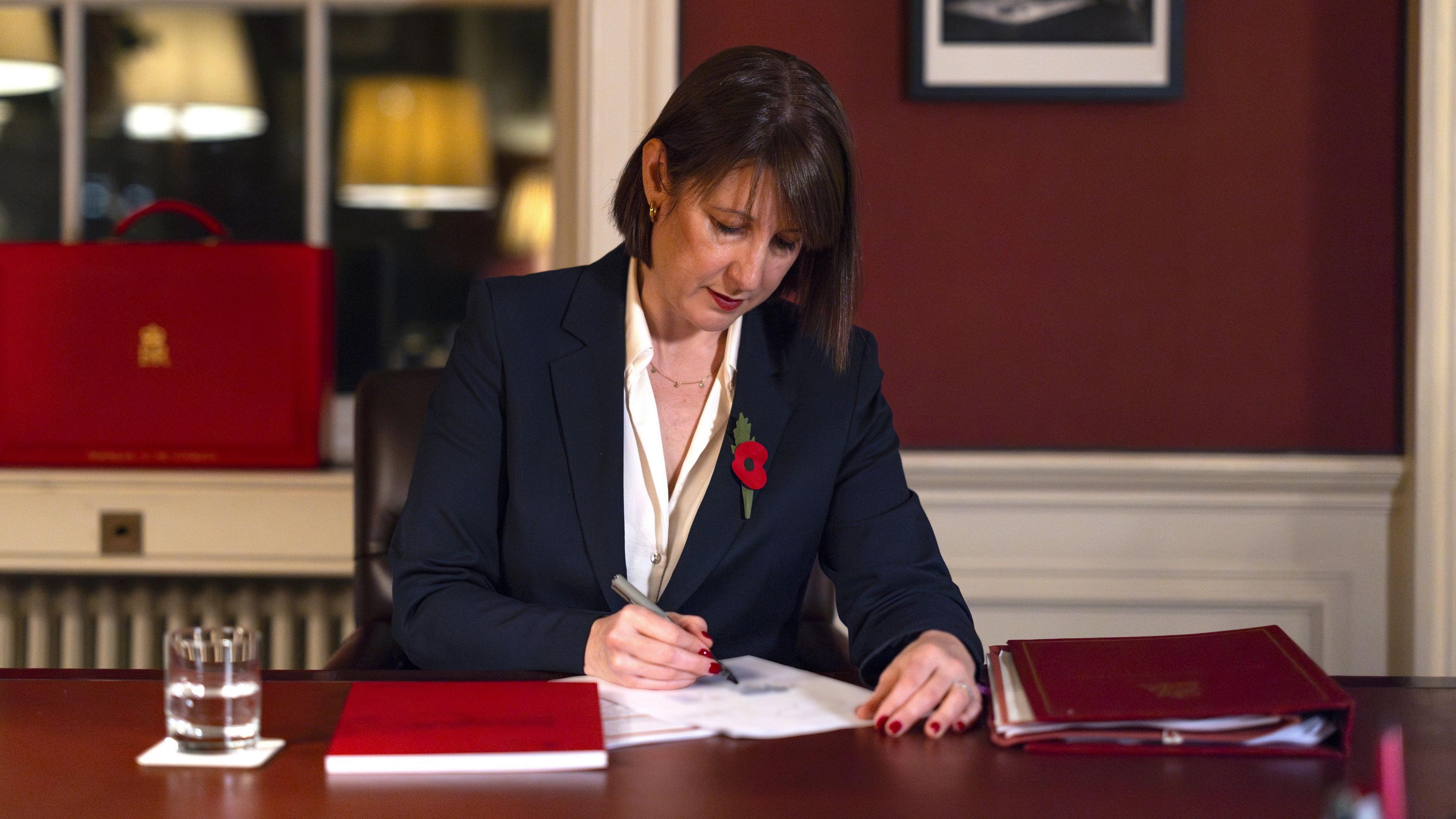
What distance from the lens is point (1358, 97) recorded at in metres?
2.33

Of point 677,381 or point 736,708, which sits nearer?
point 736,708

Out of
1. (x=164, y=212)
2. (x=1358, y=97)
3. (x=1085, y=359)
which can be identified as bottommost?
(x=1085, y=359)

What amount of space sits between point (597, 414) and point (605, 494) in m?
0.10

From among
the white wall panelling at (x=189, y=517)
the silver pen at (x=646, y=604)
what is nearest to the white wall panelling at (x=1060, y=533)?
the white wall panelling at (x=189, y=517)

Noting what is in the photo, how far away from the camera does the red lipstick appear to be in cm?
146

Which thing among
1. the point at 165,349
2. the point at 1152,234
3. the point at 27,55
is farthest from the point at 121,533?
the point at 1152,234

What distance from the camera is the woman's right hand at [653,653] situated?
3.75 feet

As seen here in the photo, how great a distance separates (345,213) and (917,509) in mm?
1655

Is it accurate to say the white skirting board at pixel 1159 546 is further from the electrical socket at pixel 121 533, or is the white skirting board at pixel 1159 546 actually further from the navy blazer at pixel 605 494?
the electrical socket at pixel 121 533

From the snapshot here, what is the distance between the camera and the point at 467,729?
98cm

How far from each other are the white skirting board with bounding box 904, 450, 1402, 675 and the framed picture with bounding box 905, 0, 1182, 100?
664 millimetres

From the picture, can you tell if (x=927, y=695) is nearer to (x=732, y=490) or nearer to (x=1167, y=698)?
(x=1167, y=698)

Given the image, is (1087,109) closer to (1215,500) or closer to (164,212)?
(1215,500)

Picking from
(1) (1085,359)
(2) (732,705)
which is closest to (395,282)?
(1) (1085,359)
